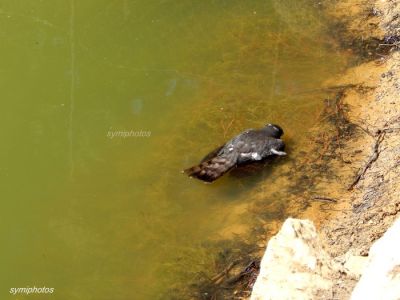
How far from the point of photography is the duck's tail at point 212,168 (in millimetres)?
6102

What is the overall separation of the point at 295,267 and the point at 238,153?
2200mm

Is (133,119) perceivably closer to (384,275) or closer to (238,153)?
(238,153)

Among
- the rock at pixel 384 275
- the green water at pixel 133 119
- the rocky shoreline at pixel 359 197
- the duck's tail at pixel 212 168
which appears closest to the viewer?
the rock at pixel 384 275

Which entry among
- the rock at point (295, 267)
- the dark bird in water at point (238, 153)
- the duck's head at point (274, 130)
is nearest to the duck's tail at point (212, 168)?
the dark bird in water at point (238, 153)

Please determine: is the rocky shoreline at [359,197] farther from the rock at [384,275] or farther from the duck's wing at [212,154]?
the duck's wing at [212,154]

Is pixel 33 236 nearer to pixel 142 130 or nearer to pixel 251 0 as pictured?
pixel 142 130

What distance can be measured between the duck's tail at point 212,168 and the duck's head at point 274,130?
0.48 metres

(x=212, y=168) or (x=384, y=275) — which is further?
(x=212, y=168)

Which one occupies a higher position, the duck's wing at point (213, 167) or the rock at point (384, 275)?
the duck's wing at point (213, 167)

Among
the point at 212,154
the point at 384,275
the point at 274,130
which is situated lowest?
the point at 384,275

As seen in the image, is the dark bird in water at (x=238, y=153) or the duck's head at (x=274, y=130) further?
the duck's head at (x=274, y=130)

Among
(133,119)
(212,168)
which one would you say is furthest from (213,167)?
(133,119)

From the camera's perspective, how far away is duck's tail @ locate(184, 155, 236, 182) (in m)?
6.10

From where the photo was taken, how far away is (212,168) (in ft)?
20.1
